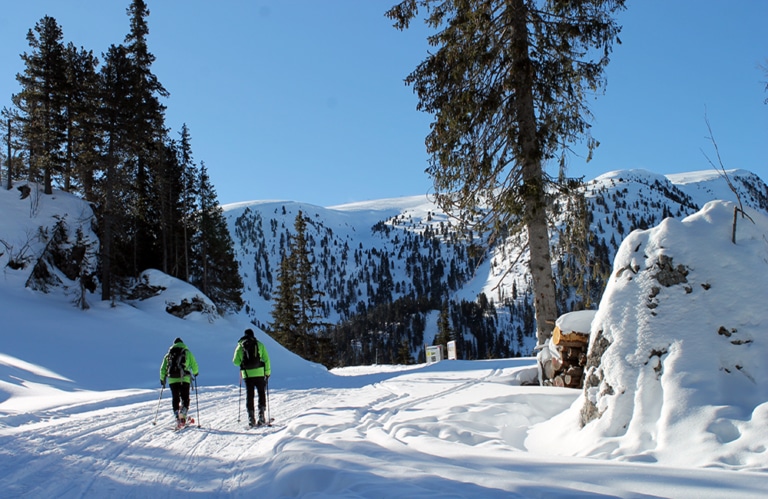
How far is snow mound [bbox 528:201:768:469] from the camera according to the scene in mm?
4379

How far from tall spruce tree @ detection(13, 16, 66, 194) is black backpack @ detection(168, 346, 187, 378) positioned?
24.8 metres

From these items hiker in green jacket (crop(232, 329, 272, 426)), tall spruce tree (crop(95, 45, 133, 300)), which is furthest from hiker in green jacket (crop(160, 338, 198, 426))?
→ tall spruce tree (crop(95, 45, 133, 300))

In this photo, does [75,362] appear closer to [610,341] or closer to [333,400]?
[333,400]

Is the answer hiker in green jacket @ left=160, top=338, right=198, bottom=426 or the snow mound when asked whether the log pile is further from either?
hiker in green jacket @ left=160, top=338, right=198, bottom=426

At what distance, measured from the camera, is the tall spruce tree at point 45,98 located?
29.4 meters

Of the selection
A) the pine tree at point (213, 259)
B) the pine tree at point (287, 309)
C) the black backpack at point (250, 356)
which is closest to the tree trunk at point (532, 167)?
the black backpack at point (250, 356)

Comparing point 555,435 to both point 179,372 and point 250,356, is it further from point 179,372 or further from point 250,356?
point 179,372

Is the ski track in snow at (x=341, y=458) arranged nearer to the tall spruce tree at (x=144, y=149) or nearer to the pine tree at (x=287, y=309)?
the tall spruce tree at (x=144, y=149)

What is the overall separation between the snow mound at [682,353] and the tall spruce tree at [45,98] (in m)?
31.9

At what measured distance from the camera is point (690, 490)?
3449mm

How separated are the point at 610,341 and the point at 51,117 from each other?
35.3 m

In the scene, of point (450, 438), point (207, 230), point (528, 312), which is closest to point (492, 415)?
point (450, 438)

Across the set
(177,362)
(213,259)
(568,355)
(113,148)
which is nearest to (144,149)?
(113,148)

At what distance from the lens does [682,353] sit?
16.4ft
